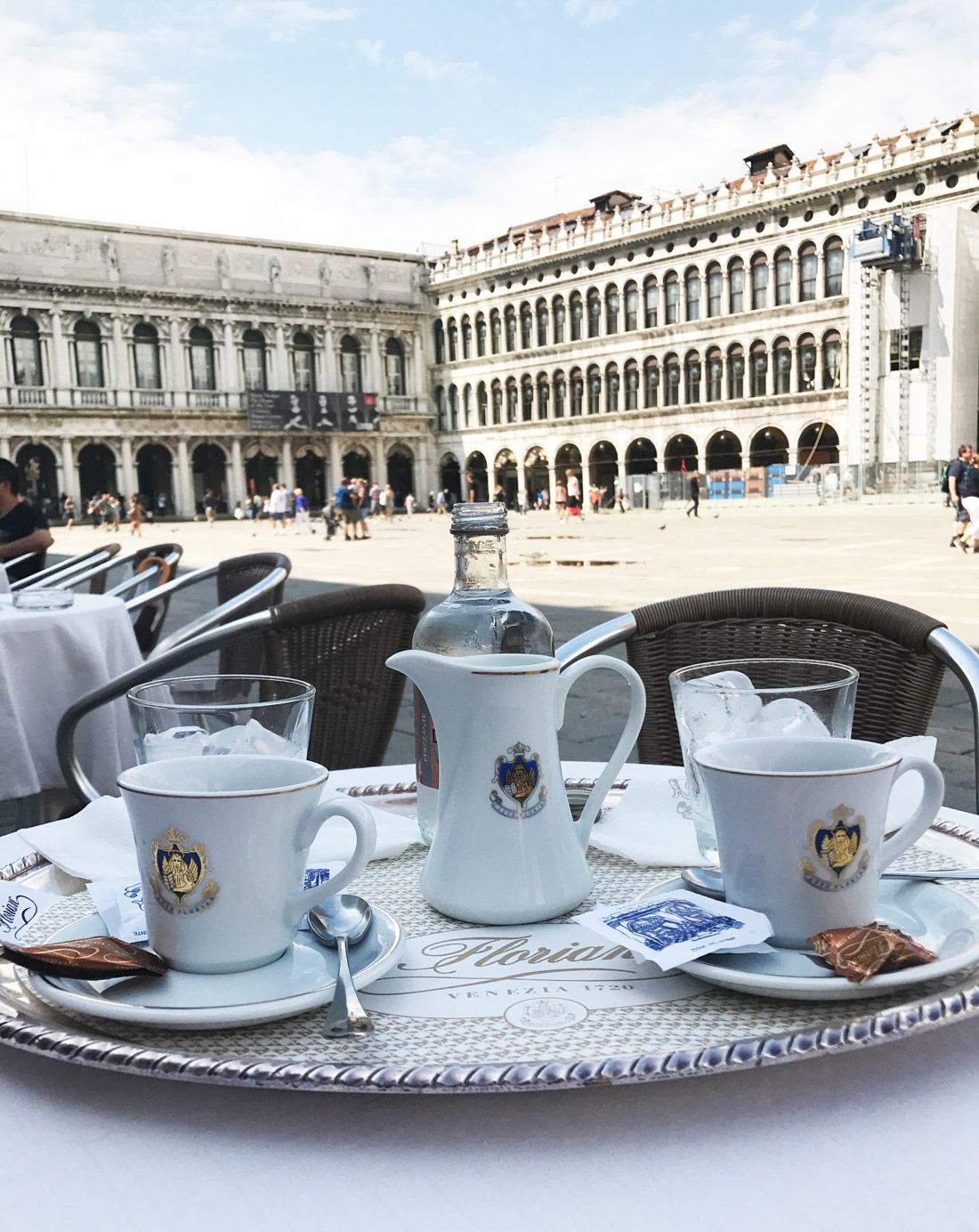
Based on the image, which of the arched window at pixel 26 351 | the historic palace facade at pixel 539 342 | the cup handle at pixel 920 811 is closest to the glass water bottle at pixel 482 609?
the cup handle at pixel 920 811

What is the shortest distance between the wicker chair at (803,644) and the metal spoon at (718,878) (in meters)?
0.67

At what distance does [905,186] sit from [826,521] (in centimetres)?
1700

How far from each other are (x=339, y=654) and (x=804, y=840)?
1465 millimetres

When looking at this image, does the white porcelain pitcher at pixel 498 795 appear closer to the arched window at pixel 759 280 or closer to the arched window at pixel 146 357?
the arched window at pixel 759 280

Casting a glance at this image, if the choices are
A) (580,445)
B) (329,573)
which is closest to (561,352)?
(580,445)

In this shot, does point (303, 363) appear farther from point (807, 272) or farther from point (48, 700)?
point (48, 700)

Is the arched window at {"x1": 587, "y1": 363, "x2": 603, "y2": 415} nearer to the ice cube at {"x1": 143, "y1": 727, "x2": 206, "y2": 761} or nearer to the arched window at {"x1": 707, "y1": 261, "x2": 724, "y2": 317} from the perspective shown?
the arched window at {"x1": 707, "y1": 261, "x2": 724, "y2": 317}

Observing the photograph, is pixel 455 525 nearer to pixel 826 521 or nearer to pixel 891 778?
pixel 891 778

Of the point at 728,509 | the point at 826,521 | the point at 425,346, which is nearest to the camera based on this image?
the point at 826,521

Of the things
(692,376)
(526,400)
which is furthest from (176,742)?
(526,400)

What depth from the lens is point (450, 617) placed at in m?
1.06

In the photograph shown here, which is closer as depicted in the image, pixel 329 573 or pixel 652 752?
pixel 652 752

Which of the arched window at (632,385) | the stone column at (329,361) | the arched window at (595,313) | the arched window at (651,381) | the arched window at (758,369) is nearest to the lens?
the arched window at (758,369)

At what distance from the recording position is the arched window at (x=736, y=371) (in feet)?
117
